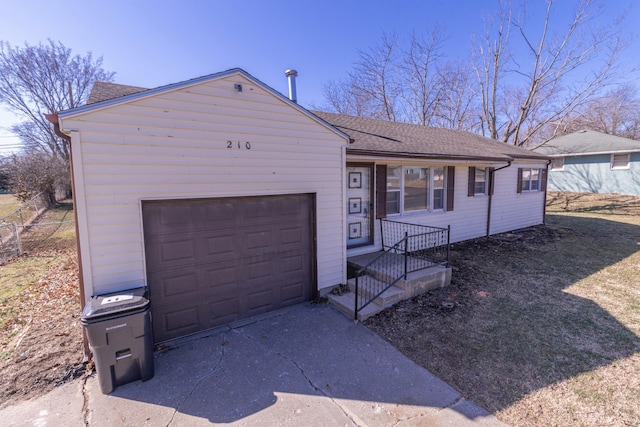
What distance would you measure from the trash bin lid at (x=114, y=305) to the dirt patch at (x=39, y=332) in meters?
1.01

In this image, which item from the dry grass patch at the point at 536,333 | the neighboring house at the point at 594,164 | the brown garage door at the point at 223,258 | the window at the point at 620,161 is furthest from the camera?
the window at the point at 620,161

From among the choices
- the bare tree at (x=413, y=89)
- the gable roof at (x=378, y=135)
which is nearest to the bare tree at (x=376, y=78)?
the bare tree at (x=413, y=89)

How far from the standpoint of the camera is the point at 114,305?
3254 millimetres

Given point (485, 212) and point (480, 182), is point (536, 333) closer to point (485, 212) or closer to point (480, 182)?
point (485, 212)

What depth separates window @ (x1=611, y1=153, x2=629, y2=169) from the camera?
17.9 m

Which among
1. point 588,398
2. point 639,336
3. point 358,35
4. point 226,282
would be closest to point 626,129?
point 358,35

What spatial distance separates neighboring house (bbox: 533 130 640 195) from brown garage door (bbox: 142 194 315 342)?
851 inches

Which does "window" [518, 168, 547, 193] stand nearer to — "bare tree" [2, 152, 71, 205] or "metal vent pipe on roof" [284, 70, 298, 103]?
"metal vent pipe on roof" [284, 70, 298, 103]

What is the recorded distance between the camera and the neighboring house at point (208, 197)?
360 cm

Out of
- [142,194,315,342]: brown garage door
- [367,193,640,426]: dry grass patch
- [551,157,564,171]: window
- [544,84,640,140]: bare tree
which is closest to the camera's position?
[367,193,640,426]: dry grass patch

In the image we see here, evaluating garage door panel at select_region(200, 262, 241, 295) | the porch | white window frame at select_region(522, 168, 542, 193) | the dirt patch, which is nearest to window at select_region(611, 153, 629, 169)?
white window frame at select_region(522, 168, 542, 193)

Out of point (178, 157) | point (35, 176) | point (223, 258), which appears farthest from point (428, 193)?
point (35, 176)

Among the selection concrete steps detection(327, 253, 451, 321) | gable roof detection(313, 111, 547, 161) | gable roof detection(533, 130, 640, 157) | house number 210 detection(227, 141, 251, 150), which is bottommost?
concrete steps detection(327, 253, 451, 321)

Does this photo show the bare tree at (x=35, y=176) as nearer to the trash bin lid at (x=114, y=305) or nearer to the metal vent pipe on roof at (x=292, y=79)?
the metal vent pipe on roof at (x=292, y=79)
